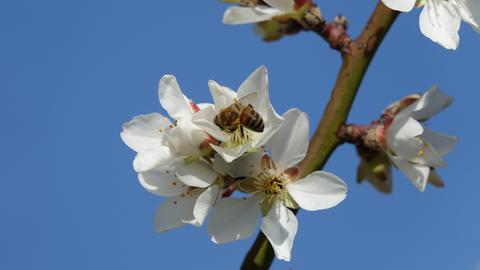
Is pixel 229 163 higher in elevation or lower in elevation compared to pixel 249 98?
lower

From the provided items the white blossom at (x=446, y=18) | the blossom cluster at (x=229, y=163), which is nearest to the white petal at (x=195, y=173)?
the blossom cluster at (x=229, y=163)

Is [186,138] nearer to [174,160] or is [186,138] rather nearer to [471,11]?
[174,160]

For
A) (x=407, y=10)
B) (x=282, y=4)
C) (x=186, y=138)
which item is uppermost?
(x=407, y=10)

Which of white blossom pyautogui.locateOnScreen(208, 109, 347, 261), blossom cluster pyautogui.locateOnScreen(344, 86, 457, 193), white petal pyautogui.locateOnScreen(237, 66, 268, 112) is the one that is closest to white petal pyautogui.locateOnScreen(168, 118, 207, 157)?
white blossom pyautogui.locateOnScreen(208, 109, 347, 261)

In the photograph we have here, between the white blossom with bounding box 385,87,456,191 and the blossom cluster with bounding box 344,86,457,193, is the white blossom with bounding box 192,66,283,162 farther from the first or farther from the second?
the white blossom with bounding box 385,87,456,191

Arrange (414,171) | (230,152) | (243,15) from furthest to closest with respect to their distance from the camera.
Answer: (414,171) → (243,15) → (230,152)

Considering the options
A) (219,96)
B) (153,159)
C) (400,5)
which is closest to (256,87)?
(219,96)

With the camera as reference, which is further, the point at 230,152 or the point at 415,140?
the point at 415,140
